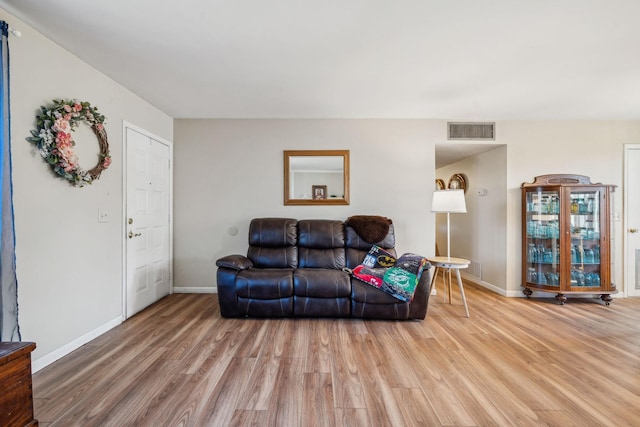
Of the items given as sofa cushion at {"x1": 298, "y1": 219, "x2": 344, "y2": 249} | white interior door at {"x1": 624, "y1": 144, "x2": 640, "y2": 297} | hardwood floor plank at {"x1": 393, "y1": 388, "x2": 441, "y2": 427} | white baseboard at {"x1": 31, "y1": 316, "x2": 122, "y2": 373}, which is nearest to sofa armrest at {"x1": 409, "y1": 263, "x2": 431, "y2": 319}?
sofa cushion at {"x1": 298, "y1": 219, "x2": 344, "y2": 249}

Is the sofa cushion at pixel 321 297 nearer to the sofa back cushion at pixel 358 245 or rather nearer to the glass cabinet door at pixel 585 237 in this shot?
the sofa back cushion at pixel 358 245

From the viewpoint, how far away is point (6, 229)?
1.58m

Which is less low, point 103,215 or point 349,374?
point 103,215

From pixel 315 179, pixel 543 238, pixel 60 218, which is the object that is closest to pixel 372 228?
pixel 315 179

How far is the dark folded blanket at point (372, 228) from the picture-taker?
10.9 ft

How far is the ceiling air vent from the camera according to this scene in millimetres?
3703

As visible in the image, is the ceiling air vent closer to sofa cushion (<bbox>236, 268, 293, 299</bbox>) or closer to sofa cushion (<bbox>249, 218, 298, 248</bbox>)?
sofa cushion (<bbox>249, 218, 298, 248</bbox>)

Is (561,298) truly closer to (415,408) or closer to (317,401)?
(415,408)

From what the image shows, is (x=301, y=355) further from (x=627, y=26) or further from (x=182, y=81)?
(x=627, y=26)

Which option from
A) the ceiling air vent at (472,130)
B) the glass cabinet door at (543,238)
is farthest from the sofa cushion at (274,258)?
the glass cabinet door at (543,238)

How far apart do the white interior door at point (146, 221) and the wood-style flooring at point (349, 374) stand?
0.43 m

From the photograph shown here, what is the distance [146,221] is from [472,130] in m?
4.43

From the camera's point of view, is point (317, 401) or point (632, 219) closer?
point (317, 401)

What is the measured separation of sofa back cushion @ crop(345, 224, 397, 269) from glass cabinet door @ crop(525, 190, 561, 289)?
193 cm
